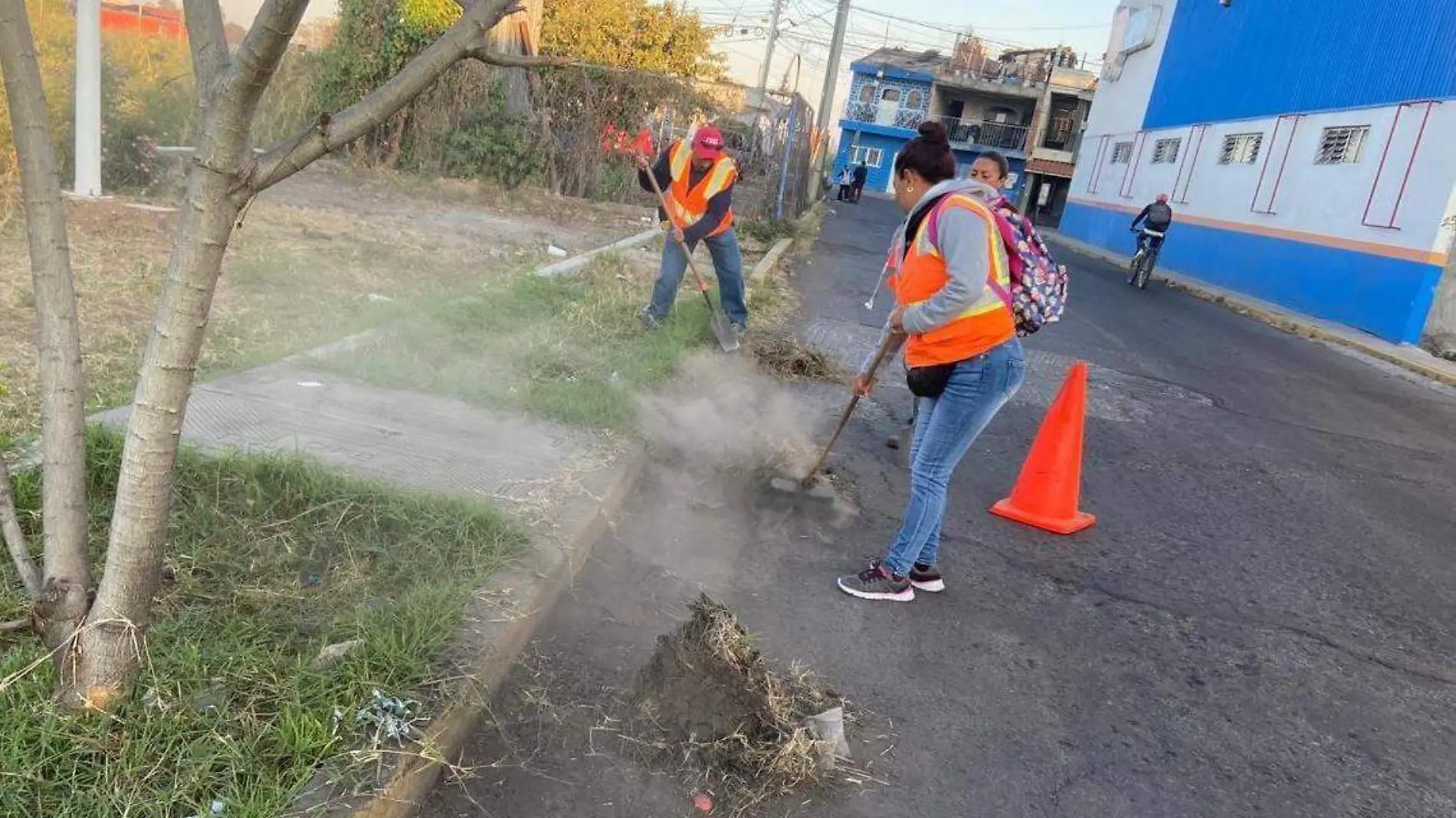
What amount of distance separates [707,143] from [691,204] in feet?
1.59

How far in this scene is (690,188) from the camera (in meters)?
7.31

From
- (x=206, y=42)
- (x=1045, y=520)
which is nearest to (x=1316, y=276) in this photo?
(x=1045, y=520)

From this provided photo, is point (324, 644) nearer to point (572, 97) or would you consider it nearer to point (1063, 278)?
point (1063, 278)

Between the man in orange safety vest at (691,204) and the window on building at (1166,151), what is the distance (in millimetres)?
20963

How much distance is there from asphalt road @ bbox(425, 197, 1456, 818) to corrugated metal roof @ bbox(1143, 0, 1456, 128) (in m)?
11.9

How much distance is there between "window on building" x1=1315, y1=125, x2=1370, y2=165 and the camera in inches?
641

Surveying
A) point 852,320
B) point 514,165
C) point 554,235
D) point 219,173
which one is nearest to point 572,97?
point 514,165

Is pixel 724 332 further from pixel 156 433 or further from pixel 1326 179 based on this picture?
pixel 1326 179

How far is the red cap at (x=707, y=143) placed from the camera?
708cm

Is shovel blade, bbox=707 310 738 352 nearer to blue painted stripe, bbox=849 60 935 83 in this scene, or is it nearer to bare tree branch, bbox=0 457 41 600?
bare tree branch, bbox=0 457 41 600

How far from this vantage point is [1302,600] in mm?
4422

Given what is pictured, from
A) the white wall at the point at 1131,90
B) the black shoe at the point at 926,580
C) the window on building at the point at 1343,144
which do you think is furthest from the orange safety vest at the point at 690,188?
the white wall at the point at 1131,90

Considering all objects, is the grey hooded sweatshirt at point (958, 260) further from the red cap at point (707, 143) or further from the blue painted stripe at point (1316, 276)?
the blue painted stripe at point (1316, 276)

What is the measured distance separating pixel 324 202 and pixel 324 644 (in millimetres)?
10340
